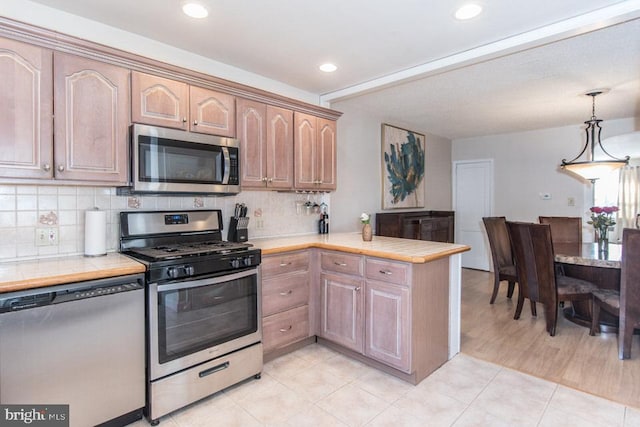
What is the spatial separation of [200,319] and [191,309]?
10 centimetres

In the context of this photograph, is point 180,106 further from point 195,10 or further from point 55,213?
point 55,213

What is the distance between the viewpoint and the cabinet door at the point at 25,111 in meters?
1.81

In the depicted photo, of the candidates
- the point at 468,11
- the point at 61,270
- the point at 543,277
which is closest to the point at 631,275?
the point at 543,277

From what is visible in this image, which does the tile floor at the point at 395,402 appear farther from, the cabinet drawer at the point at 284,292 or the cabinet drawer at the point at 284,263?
the cabinet drawer at the point at 284,263

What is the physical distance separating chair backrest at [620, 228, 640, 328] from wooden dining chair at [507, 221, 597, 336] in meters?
0.57

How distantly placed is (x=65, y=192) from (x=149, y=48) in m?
1.18

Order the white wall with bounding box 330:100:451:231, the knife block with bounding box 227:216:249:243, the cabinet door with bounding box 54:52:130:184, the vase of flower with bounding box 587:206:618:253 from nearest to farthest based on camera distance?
the cabinet door with bounding box 54:52:130:184
the knife block with bounding box 227:216:249:243
the vase of flower with bounding box 587:206:618:253
the white wall with bounding box 330:100:451:231

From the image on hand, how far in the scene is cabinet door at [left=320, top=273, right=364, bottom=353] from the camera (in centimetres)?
270

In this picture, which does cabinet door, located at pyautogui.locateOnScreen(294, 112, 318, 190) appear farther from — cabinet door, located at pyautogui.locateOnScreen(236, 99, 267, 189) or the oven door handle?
the oven door handle

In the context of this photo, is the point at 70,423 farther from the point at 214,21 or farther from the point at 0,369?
the point at 214,21

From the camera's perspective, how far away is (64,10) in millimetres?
2170

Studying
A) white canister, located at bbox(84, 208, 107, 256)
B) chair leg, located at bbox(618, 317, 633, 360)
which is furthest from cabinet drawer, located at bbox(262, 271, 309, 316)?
chair leg, located at bbox(618, 317, 633, 360)

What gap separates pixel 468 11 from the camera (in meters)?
2.12

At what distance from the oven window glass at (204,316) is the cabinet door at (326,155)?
4.51 feet
